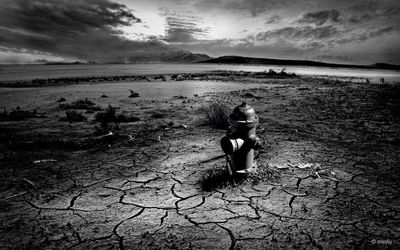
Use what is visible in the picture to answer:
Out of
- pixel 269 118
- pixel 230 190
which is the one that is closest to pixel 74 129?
pixel 230 190

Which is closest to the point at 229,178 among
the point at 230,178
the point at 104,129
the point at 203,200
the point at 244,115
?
the point at 230,178

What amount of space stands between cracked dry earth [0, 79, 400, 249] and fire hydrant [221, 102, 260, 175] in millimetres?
301

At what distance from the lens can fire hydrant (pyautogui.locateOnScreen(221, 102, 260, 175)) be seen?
10.4 feet

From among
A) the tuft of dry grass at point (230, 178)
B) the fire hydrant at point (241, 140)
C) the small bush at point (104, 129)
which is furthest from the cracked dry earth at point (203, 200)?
the small bush at point (104, 129)

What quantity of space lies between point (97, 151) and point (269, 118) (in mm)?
5025

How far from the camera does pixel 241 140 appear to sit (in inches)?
128

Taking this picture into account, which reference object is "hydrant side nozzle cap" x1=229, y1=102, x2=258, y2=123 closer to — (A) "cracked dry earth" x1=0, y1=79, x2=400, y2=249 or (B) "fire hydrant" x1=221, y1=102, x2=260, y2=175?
(B) "fire hydrant" x1=221, y1=102, x2=260, y2=175

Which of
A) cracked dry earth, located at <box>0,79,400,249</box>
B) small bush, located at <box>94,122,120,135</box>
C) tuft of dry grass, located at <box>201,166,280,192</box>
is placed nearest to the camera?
cracked dry earth, located at <box>0,79,400,249</box>

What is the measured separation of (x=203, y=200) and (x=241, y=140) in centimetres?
91

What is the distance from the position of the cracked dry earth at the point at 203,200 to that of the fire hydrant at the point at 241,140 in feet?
0.99

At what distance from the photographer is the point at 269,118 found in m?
7.62

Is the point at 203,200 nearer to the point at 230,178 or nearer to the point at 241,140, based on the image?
the point at 230,178

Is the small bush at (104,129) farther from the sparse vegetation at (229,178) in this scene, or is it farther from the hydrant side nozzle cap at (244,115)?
the hydrant side nozzle cap at (244,115)

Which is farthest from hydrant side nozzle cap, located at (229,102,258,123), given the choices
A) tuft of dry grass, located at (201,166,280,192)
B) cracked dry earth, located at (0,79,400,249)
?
cracked dry earth, located at (0,79,400,249)
